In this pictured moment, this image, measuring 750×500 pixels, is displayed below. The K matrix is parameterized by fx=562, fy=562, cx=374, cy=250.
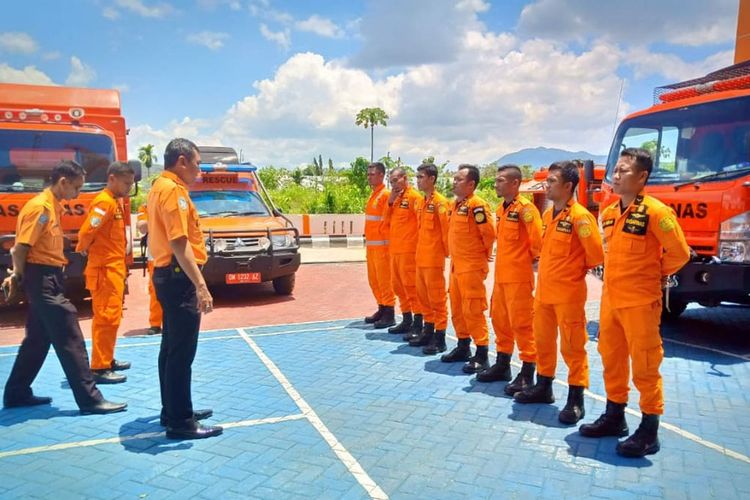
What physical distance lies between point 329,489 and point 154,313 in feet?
14.9

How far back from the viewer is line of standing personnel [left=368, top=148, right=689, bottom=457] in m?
3.48

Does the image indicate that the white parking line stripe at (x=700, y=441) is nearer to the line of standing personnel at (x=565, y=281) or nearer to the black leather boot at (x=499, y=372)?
the line of standing personnel at (x=565, y=281)

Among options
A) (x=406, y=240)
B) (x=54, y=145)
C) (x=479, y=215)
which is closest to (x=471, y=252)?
(x=479, y=215)

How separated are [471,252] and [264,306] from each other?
175 inches

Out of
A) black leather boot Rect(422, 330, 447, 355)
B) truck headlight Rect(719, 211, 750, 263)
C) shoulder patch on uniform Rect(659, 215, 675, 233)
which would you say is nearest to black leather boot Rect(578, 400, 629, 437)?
shoulder patch on uniform Rect(659, 215, 675, 233)

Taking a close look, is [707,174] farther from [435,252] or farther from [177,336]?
[177,336]

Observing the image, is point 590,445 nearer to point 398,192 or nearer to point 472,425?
point 472,425

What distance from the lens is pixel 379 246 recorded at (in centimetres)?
696

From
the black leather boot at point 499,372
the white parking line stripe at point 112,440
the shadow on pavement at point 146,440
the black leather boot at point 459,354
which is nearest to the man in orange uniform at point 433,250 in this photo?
the black leather boot at point 459,354

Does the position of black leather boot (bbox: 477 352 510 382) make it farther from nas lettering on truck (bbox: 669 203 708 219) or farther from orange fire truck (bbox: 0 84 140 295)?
orange fire truck (bbox: 0 84 140 295)

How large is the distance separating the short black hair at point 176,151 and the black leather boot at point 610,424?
10.7 ft

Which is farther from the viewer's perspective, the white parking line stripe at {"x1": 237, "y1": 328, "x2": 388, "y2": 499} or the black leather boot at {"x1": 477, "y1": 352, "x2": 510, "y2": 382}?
the black leather boot at {"x1": 477, "y1": 352, "x2": 510, "y2": 382}

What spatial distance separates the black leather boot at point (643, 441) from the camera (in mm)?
3461

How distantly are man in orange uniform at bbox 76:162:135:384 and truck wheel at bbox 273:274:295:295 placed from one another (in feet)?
14.4
